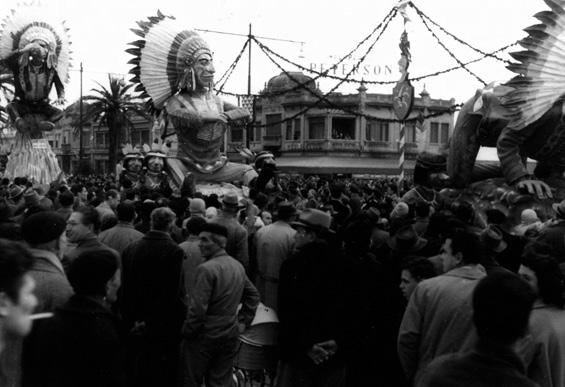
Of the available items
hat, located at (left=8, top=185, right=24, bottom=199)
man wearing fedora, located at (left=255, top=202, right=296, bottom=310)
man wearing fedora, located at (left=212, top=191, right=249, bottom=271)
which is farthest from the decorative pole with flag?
man wearing fedora, located at (left=255, top=202, right=296, bottom=310)

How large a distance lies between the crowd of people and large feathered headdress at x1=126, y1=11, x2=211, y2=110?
984cm

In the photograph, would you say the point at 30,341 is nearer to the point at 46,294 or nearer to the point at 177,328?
the point at 46,294

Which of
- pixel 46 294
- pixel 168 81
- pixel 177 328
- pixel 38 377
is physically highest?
pixel 168 81

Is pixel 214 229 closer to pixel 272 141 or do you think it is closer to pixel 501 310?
pixel 501 310

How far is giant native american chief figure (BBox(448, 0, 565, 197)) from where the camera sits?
1141cm

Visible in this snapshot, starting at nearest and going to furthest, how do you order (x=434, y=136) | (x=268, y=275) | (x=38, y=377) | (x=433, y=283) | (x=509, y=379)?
1. (x=509, y=379)
2. (x=38, y=377)
3. (x=433, y=283)
4. (x=268, y=275)
5. (x=434, y=136)

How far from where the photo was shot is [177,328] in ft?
20.5

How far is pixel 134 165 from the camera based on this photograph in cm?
1812

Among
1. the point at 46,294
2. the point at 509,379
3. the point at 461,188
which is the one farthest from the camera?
the point at 461,188

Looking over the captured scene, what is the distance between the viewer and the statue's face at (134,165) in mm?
18109

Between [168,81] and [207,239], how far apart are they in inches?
496

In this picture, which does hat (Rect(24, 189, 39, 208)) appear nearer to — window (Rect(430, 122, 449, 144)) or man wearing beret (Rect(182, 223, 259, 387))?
man wearing beret (Rect(182, 223, 259, 387))

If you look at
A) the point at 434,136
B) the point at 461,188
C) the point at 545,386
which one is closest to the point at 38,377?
the point at 545,386

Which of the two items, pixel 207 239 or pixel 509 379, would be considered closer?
pixel 509 379
